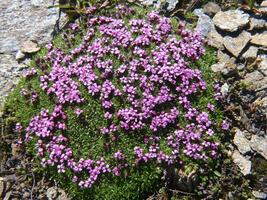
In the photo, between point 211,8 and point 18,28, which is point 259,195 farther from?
point 18,28

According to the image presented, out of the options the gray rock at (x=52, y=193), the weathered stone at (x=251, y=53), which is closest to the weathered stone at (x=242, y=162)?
the weathered stone at (x=251, y=53)

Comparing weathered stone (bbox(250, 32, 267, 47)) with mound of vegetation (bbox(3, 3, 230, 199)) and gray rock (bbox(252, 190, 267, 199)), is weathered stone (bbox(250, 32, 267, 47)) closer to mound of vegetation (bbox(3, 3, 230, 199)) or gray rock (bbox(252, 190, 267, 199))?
mound of vegetation (bbox(3, 3, 230, 199))

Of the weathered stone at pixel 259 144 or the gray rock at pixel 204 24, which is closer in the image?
the weathered stone at pixel 259 144

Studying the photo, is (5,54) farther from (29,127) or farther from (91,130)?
(91,130)

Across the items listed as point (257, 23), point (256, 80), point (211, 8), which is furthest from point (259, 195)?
point (211, 8)

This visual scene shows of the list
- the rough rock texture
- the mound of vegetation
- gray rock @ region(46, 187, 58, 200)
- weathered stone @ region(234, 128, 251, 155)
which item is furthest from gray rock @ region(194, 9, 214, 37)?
gray rock @ region(46, 187, 58, 200)

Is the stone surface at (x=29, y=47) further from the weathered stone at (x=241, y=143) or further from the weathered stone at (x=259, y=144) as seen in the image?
the weathered stone at (x=259, y=144)

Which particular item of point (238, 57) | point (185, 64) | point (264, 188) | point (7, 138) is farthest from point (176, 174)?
point (7, 138)
